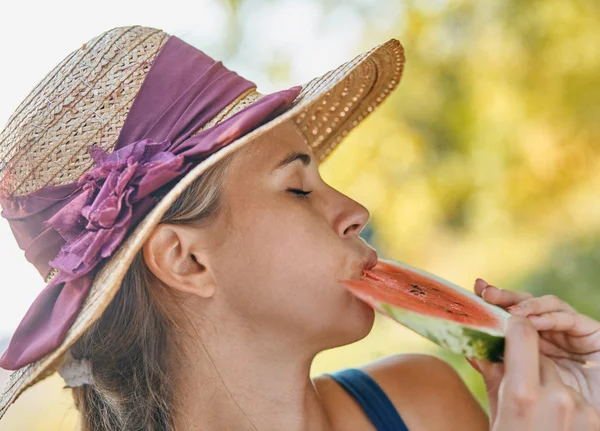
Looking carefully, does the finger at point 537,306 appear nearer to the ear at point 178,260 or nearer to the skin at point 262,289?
the skin at point 262,289

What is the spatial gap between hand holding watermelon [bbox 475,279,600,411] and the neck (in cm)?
58

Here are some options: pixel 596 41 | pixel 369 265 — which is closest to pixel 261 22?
pixel 596 41

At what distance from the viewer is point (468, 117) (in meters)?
6.57

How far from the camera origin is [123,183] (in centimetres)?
165

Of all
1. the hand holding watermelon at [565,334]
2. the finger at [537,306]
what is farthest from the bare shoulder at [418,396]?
the finger at [537,306]

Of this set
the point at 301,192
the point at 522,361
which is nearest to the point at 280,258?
the point at 301,192

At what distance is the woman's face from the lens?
179 centimetres

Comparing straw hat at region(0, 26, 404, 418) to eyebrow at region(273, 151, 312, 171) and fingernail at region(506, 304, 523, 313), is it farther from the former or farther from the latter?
fingernail at region(506, 304, 523, 313)

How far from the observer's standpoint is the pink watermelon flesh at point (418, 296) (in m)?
1.76

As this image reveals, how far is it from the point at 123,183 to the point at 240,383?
1.92ft

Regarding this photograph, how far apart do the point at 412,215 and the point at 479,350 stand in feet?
15.8

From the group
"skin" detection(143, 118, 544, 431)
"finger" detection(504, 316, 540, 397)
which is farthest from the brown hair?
"finger" detection(504, 316, 540, 397)

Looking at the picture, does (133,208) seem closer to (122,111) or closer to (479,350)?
(122,111)

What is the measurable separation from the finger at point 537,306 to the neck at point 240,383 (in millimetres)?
559
